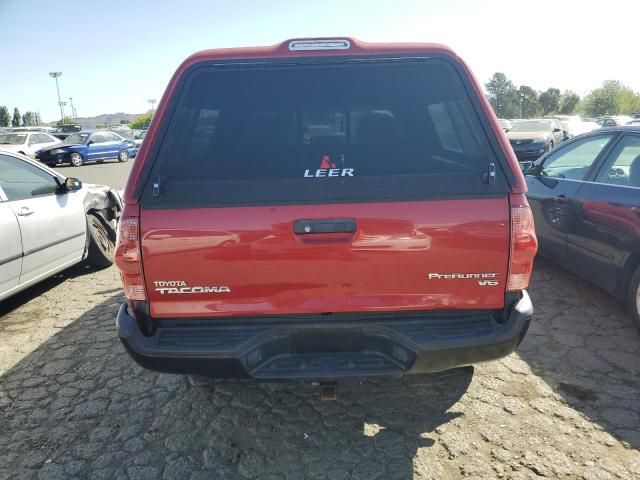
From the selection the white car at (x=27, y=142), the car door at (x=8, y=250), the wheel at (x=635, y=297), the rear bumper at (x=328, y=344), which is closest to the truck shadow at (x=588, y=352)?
the wheel at (x=635, y=297)

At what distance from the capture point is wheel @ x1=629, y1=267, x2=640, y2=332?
3.50m

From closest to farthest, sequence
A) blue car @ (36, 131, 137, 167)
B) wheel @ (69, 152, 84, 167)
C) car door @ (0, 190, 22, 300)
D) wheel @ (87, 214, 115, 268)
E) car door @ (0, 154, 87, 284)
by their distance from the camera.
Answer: car door @ (0, 190, 22, 300) < car door @ (0, 154, 87, 284) < wheel @ (87, 214, 115, 268) < blue car @ (36, 131, 137, 167) < wheel @ (69, 152, 84, 167)

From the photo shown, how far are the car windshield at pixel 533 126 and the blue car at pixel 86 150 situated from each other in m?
18.7

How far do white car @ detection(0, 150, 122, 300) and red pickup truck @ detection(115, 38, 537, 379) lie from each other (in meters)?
2.38

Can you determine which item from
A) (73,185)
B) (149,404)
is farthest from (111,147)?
(149,404)

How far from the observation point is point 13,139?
2108 centimetres

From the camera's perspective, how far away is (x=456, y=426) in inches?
104

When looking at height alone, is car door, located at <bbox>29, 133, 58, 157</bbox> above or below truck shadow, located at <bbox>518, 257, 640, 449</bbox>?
above

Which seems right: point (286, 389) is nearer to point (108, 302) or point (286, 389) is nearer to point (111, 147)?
point (108, 302)

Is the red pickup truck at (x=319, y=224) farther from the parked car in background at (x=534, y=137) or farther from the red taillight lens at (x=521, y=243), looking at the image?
the parked car in background at (x=534, y=137)

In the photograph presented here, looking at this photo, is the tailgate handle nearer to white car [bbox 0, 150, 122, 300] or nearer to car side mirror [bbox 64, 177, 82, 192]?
white car [bbox 0, 150, 122, 300]

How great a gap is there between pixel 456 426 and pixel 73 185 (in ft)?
14.8

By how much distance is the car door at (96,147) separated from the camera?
2195 centimetres

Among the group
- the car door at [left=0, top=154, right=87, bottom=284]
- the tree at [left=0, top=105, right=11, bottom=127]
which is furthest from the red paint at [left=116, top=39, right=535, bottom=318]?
the tree at [left=0, top=105, right=11, bottom=127]
